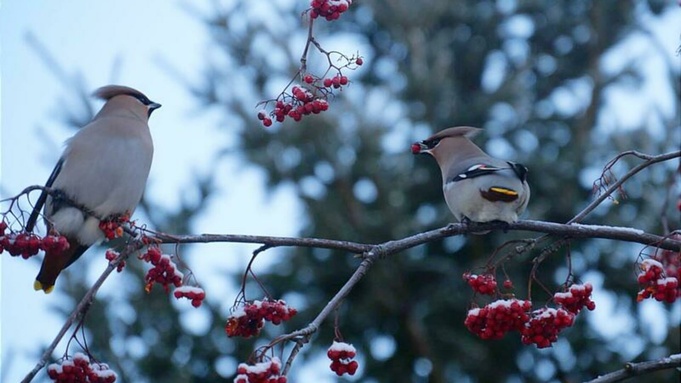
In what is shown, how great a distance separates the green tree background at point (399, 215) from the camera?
619cm

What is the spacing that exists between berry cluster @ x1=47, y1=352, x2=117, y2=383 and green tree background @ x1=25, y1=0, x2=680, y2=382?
3775 millimetres

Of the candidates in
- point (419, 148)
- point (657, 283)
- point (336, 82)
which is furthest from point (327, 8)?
point (419, 148)

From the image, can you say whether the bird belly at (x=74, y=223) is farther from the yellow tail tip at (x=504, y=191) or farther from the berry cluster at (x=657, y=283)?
the berry cluster at (x=657, y=283)

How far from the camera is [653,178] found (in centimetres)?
648

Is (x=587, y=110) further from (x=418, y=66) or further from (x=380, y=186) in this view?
(x=380, y=186)

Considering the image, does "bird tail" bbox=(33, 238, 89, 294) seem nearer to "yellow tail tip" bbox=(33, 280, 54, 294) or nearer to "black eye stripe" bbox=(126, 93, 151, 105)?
"yellow tail tip" bbox=(33, 280, 54, 294)

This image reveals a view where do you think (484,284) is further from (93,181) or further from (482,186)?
(93,181)

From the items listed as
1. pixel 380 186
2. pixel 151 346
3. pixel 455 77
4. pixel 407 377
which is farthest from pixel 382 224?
pixel 455 77

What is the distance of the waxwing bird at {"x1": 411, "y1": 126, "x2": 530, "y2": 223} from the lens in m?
3.07

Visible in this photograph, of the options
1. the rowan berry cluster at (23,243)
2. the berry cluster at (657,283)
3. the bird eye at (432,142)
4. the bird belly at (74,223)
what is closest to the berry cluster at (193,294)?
the rowan berry cluster at (23,243)

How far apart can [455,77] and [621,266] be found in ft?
6.01

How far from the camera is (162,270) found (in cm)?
243

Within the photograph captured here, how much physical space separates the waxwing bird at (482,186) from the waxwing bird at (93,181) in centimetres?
94

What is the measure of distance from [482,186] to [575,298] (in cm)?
79
